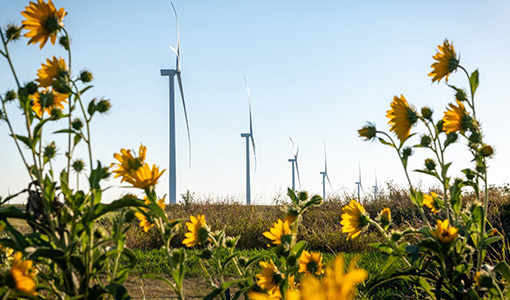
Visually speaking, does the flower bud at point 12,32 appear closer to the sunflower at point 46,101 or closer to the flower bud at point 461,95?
the sunflower at point 46,101

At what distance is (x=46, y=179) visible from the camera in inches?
60.4

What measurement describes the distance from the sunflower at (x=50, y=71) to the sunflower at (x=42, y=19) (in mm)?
101

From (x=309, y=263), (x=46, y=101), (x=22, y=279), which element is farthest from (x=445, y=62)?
(x=22, y=279)

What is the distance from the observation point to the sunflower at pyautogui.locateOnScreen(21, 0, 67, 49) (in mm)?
1629

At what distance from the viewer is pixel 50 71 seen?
1624 millimetres

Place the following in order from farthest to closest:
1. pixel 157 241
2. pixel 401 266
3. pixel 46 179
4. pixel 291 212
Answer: pixel 157 241, pixel 401 266, pixel 291 212, pixel 46 179

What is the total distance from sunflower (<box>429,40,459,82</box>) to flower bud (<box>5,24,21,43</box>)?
168 cm

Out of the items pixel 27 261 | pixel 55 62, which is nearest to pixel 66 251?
pixel 27 261

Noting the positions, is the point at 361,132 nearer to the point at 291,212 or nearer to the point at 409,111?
the point at 409,111

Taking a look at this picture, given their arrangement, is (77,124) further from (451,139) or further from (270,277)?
(451,139)

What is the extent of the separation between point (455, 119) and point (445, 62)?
305 millimetres

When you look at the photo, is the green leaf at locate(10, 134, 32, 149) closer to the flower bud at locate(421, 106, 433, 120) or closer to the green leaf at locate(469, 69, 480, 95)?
the flower bud at locate(421, 106, 433, 120)

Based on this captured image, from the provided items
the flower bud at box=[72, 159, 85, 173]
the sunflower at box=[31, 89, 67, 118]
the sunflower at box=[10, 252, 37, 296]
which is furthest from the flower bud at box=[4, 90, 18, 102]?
the sunflower at box=[10, 252, 37, 296]

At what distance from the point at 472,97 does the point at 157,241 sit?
6.46 meters
